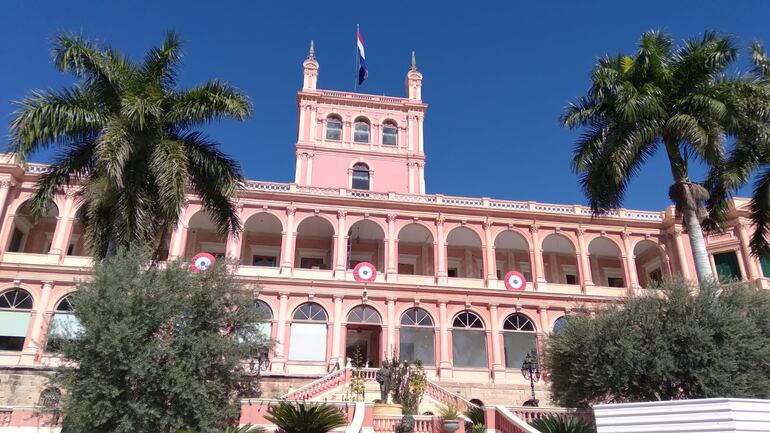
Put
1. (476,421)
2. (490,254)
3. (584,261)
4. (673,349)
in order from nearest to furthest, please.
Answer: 1. (476,421)
2. (673,349)
3. (490,254)
4. (584,261)

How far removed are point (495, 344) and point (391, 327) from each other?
231 inches

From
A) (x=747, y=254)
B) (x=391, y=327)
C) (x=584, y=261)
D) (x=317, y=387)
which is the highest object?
(x=747, y=254)

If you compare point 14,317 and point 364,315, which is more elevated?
point 364,315

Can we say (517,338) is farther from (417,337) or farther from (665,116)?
(665,116)

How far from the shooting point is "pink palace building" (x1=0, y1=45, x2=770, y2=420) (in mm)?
29203

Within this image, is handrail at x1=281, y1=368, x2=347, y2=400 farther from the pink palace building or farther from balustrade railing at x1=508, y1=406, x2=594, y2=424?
balustrade railing at x1=508, y1=406, x2=594, y2=424

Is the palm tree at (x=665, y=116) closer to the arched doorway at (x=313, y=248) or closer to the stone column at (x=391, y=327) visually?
the stone column at (x=391, y=327)

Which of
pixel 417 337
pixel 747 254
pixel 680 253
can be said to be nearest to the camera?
pixel 417 337

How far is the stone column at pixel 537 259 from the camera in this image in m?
33.5

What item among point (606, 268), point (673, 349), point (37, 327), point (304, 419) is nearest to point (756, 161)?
point (673, 349)

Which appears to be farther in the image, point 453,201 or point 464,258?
point 464,258

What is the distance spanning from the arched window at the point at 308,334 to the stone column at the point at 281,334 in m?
0.46

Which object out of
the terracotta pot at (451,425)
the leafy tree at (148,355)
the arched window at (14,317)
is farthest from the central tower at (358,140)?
the terracotta pot at (451,425)

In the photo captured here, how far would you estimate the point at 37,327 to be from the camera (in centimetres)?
2816
